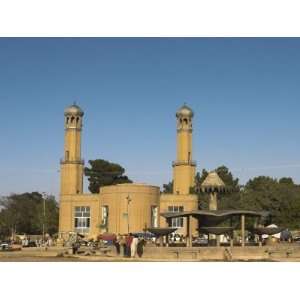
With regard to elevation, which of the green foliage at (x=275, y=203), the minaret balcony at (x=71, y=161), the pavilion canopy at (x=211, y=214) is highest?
the minaret balcony at (x=71, y=161)

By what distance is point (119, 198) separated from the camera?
189ft

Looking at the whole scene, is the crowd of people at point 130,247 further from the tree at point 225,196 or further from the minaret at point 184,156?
the minaret at point 184,156

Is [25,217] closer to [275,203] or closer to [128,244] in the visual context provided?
[275,203]

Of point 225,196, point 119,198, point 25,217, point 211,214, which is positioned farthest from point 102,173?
point 211,214

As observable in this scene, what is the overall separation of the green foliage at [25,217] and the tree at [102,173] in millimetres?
6150

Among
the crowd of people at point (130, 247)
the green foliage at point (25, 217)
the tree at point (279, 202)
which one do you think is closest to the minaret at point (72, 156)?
the green foliage at point (25, 217)

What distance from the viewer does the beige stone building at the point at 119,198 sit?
57.6m

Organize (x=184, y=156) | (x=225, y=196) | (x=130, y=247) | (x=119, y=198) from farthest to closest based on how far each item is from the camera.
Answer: (x=225, y=196)
(x=184, y=156)
(x=119, y=198)
(x=130, y=247)

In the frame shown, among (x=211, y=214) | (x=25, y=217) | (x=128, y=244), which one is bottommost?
(x=128, y=244)

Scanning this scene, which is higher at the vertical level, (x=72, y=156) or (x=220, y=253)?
(x=72, y=156)

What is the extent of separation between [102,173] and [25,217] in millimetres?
12828
